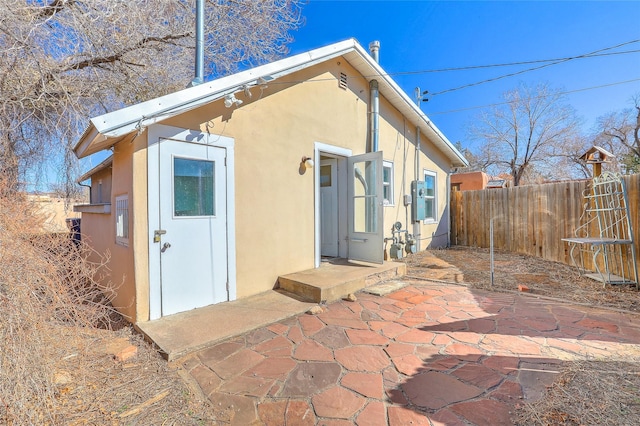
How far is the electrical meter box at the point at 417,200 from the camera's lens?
877 cm

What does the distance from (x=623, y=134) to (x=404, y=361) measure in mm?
27850

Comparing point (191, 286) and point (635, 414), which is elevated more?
point (191, 286)

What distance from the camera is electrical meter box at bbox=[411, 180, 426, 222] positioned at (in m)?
8.77

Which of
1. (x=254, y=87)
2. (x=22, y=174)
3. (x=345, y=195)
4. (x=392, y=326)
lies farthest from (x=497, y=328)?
(x=22, y=174)

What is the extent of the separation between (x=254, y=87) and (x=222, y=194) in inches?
74.0

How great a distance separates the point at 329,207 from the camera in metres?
7.14

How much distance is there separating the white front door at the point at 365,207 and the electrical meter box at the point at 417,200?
9.55 feet

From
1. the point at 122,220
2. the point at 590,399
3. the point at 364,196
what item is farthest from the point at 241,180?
the point at 590,399

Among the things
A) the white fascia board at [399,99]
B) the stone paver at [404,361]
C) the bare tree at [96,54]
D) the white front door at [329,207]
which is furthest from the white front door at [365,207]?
the bare tree at [96,54]

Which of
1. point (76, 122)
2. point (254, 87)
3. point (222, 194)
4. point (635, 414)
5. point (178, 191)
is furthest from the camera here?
point (76, 122)

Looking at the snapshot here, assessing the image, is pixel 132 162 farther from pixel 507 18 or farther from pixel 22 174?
pixel 507 18

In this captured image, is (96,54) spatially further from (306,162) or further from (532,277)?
(532,277)

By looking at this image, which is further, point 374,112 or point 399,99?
point 399,99

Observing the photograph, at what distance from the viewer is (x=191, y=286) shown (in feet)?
13.5
